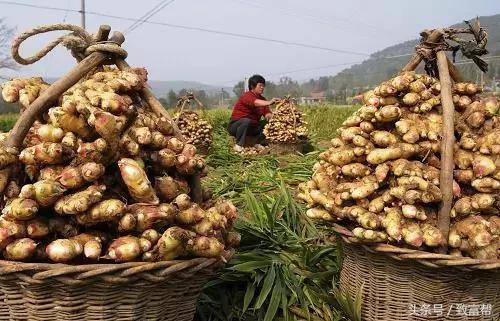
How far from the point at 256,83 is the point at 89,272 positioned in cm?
572

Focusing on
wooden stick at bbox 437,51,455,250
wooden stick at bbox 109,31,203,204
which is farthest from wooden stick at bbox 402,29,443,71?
→ wooden stick at bbox 109,31,203,204

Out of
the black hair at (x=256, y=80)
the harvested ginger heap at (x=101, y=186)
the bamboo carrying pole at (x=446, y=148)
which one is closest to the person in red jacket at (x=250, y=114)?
the black hair at (x=256, y=80)

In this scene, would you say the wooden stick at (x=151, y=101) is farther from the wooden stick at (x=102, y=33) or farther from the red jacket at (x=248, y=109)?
the red jacket at (x=248, y=109)

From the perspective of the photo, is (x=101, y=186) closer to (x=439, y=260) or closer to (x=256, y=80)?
(x=439, y=260)

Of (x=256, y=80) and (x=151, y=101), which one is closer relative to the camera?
(x=151, y=101)

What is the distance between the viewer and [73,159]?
1.37 meters

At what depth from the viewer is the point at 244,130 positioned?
21.7 feet

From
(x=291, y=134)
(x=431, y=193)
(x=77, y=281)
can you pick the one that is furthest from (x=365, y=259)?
(x=291, y=134)

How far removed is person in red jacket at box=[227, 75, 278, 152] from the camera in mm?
6633

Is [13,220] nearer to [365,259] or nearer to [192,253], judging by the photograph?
[192,253]

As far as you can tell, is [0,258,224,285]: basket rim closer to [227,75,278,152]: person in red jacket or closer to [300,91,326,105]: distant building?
[227,75,278,152]: person in red jacket

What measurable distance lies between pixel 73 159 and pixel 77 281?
37cm

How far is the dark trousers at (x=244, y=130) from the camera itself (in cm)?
663

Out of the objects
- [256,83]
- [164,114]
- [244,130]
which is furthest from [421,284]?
[256,83]
